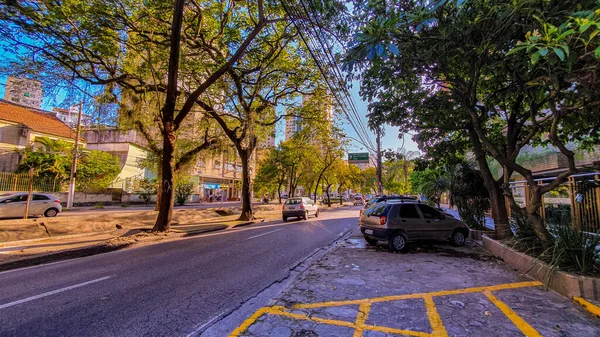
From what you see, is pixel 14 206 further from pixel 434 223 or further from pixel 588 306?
pixel 588 306

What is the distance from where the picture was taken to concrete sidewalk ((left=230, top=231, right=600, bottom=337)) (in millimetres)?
3586

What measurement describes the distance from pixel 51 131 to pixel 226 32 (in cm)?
3149

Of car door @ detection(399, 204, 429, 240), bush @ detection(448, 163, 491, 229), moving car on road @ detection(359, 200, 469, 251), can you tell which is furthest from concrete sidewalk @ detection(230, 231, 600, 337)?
bush @ detection(448, 163, 491, 229)

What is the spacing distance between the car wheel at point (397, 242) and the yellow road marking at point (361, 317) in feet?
15.2

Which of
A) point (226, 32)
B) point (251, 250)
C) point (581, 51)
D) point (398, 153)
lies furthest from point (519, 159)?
point (226, 32)

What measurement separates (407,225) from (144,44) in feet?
42.0

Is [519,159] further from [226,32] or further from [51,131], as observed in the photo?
[51,131]

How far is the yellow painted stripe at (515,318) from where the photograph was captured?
350 cm

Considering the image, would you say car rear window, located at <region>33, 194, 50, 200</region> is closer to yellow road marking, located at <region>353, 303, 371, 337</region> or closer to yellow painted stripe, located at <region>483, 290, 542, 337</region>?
yellow road marking, located at <region>353, 303, 371, 337</region>

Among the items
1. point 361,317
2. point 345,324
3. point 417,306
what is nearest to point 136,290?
point 345,324

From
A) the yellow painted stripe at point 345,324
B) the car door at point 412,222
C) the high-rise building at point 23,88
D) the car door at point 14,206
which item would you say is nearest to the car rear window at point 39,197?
the car door at point 14,206

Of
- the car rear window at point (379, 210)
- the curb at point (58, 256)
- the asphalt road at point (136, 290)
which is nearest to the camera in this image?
the asphalt road at point (136, 290)

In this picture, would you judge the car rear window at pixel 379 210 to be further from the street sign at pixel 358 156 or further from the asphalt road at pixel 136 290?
the street sign at pixel 358 156

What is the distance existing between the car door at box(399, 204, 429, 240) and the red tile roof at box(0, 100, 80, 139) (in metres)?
34.9
